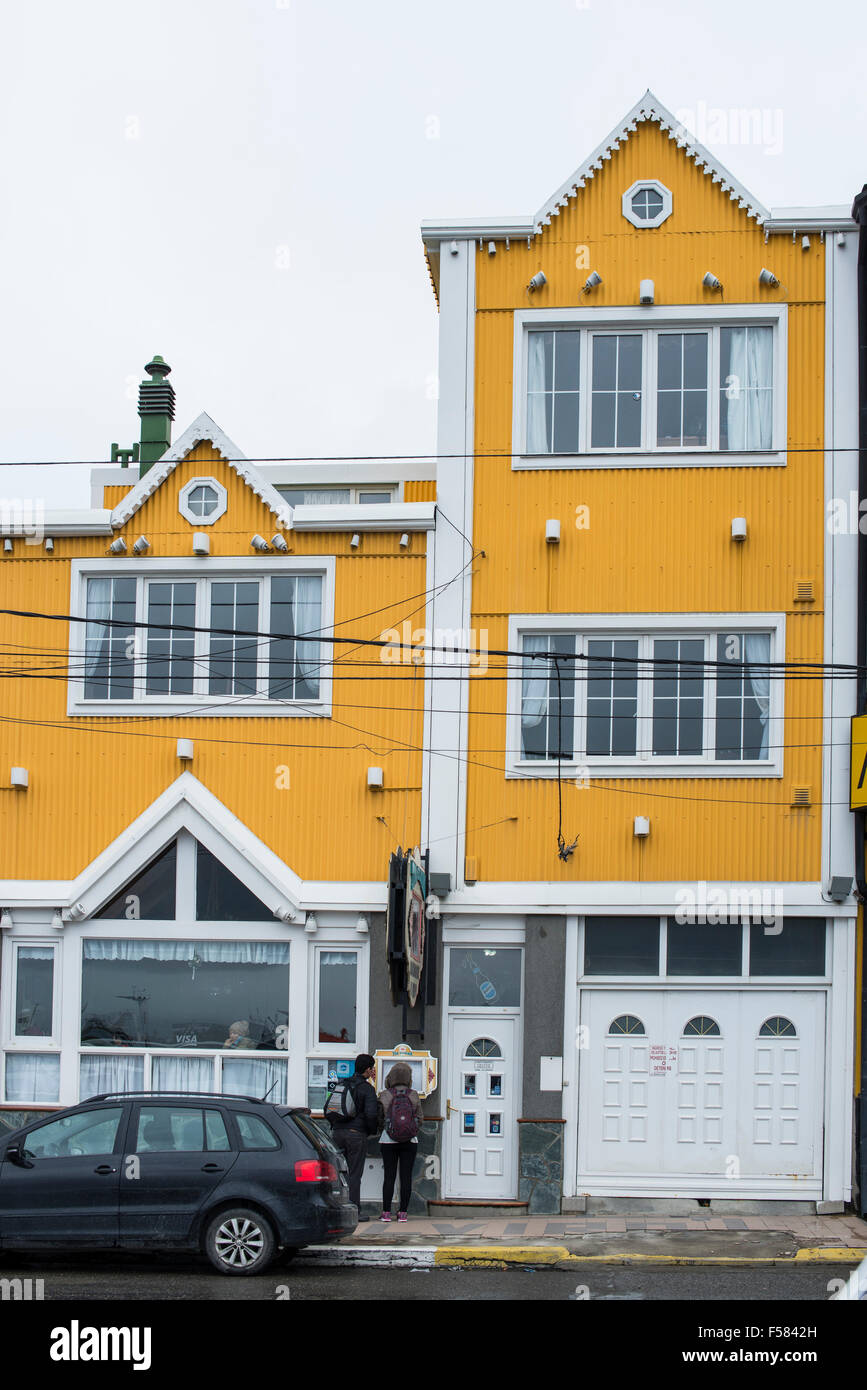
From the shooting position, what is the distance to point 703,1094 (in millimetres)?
17203

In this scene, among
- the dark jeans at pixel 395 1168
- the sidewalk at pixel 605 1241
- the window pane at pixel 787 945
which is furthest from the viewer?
the window pane at pixel 787 945

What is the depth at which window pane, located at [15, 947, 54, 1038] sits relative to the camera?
18.0 meters

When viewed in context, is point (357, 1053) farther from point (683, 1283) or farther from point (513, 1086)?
point (683, 1283)

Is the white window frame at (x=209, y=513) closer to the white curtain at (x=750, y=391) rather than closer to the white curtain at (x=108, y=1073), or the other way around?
the white curtain at (x=750, y=391)

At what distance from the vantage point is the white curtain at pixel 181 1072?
17703mm

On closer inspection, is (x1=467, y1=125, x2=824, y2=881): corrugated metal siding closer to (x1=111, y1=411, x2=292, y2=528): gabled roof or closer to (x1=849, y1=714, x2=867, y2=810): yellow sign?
(x1=849, y1=714, x2=867, y2=810): yellow sign

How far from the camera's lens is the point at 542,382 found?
721 inches

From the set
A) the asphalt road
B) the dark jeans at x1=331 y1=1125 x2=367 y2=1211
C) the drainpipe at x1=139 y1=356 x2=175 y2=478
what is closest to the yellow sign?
the asphalt road

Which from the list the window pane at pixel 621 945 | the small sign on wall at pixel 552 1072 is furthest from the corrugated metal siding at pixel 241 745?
the small sign on wall at pixel 552 1072

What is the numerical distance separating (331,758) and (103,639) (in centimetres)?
306

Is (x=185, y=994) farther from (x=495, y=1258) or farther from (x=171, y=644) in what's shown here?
(x=495, y=1258)

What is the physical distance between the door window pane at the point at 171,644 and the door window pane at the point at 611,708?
182 inches

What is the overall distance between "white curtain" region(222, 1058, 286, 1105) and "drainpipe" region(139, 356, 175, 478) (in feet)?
38.8
